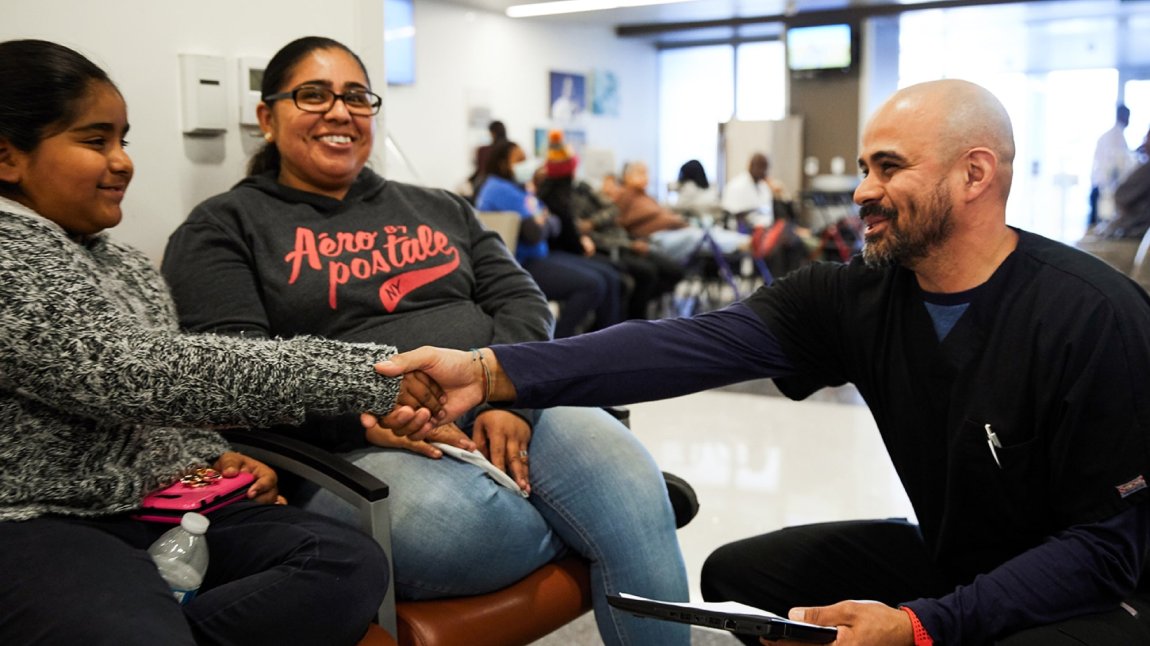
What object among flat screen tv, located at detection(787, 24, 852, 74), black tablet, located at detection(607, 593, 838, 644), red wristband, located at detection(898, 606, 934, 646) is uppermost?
flat screen tv, located at detection(787, 24, 852, 74)

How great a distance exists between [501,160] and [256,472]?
432 cm

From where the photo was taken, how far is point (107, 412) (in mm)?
1335

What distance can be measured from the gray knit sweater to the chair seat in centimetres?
35

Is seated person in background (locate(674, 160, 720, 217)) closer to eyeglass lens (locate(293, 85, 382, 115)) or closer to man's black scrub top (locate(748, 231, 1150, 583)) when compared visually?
eyeglass lens (locate(293, 85, 382, 115))

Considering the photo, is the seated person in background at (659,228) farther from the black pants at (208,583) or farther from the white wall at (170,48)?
the black pants at (208,583)

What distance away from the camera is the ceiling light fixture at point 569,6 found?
1162cm

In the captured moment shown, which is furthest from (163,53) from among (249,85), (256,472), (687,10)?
(687,10)

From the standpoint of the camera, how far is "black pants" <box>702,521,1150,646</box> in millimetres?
1676

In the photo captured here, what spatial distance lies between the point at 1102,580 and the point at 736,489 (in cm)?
227

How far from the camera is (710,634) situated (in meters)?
2.41

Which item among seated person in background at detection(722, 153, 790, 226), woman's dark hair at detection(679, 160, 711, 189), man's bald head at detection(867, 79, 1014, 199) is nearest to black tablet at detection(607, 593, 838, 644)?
man's bald head at detection(867, 79, 1014, 199)

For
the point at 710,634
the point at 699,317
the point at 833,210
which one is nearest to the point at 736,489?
the point at 710,634

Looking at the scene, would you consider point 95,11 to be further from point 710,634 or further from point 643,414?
point 643,414

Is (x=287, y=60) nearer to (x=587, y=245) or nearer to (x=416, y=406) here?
(x=416, y=406)
